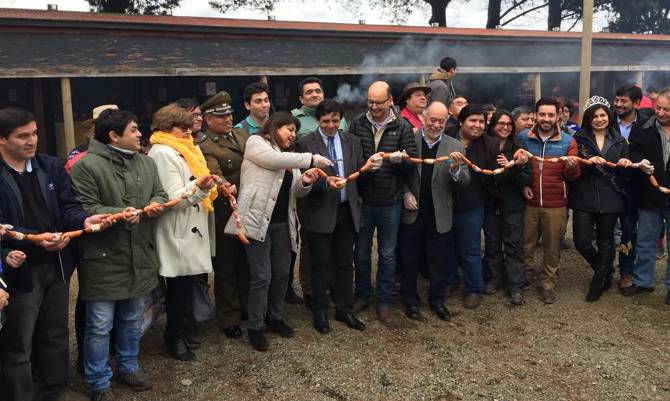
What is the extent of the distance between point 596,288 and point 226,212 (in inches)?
150

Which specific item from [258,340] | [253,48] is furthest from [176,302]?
[253,48]

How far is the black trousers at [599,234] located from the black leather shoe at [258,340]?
3.30 meters

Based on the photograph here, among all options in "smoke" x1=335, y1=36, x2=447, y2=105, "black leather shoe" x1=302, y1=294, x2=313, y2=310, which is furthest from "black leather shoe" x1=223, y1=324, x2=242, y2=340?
"smoke" x1=335, y1=36, x2=447, y2=105

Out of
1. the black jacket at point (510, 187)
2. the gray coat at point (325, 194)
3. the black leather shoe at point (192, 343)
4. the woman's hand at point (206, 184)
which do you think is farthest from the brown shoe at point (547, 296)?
the woman's hand at point (206, 184)

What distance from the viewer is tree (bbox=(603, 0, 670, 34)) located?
3641 cm

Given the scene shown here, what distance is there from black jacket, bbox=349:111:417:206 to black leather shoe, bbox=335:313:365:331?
1035 millimetres

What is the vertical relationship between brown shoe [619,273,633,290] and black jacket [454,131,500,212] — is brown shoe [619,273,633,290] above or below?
below

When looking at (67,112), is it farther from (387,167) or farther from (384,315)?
(384,315)

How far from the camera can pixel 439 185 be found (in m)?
4.91

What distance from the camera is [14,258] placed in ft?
9.94

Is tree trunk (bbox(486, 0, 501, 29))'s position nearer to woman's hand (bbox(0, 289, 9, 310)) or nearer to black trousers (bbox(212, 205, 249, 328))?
black trousers (bbox(212, 205, 249, 328))

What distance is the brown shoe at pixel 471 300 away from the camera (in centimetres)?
527

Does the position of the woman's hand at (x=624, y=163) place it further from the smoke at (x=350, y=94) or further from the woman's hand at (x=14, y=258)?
the smoke at (x=350, y=94)

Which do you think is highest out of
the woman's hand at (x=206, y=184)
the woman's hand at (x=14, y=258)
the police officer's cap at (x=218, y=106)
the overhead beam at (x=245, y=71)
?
the overhead beam at (x=245, y=71)
